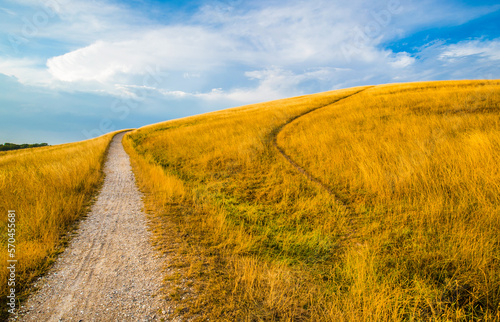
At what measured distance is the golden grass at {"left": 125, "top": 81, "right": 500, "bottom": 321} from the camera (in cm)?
280

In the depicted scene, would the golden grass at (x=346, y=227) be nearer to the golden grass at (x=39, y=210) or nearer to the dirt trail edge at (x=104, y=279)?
the dirt trail edge at (x=104, y=279)

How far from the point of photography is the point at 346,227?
15.8 ft

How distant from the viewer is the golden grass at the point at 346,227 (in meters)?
2.80

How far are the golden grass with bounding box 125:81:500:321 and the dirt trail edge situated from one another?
399mm

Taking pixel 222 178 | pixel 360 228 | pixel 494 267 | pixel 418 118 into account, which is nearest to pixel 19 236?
pixel 222 178

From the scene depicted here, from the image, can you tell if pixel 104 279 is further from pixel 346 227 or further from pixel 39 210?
pixel 346 227

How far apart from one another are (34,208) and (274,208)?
20.9 ft

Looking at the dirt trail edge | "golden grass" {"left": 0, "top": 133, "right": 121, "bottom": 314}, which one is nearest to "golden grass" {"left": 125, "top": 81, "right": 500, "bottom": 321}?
the dirt trail edge

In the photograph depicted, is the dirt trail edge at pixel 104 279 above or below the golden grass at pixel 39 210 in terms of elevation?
below

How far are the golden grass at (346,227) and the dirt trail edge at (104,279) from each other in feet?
1.31

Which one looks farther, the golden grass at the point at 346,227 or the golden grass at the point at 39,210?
the golden grass at the point at 39,210

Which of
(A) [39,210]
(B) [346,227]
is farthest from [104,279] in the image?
(B) [346,227]

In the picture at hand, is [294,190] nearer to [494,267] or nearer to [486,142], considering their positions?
[494,267]

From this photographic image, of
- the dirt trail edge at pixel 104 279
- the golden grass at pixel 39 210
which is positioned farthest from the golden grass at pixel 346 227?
the golden grass at pixel 39 210
